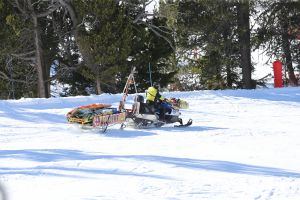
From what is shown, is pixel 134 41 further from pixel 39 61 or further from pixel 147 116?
pixel 147 116

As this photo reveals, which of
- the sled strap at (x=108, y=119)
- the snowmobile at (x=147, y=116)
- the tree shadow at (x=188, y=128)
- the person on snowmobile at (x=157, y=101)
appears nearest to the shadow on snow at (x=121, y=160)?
the sled strap at (x=108, y=119)

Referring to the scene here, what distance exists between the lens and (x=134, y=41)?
2656cm

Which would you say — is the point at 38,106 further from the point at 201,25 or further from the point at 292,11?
the point at 292,11

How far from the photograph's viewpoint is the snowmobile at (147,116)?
1459 cm

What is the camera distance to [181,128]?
1470cm

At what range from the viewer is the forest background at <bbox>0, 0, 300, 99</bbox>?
24609 mm

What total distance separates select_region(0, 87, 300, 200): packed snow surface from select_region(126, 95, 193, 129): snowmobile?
35cm

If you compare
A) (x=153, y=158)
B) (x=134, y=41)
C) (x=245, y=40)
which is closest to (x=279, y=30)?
(x=245, y=40)

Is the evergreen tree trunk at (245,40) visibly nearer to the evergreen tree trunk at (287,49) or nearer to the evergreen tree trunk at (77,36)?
the evergreen tree trunk at (287,49)

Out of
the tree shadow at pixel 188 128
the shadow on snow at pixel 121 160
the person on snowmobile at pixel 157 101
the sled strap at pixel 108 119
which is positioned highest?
the person on snowmobile at pixel 157 101

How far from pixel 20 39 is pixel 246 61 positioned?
11.4 metres

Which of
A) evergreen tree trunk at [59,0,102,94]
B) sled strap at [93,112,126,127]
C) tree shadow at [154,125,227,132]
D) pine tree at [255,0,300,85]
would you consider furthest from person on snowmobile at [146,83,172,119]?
pine tree at [255,0,300,85]

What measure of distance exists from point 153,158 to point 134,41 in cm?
1732

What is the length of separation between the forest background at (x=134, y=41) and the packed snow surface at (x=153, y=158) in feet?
23.8
